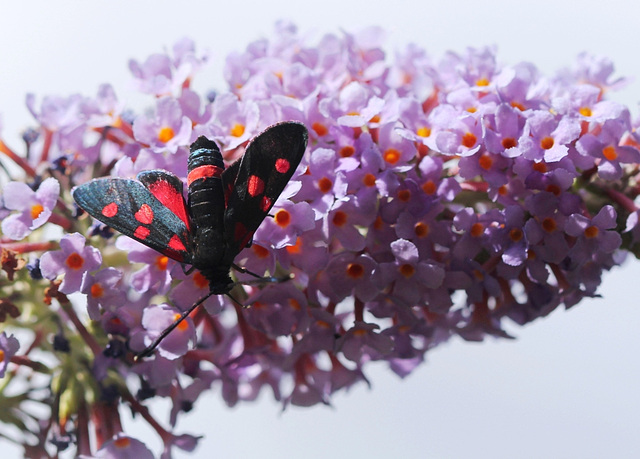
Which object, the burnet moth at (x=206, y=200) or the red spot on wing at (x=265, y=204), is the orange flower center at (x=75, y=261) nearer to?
the burnet moth at (x=206, y=200)

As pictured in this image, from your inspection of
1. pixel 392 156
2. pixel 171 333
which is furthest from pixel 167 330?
pixel 392 156

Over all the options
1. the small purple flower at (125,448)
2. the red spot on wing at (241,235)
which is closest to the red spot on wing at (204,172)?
the red spot on wing at (241,235)

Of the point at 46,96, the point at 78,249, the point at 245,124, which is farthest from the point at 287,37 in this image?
the point at 78,249

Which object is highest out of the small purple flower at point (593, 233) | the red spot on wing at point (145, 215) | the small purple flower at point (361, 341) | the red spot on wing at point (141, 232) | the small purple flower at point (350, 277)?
the red spot on wing at point (145, 215)

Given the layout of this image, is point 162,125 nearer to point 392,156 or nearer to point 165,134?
point 165,134

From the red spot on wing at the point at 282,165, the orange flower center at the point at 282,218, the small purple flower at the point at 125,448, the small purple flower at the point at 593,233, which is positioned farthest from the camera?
the small purple flower at the point at 125,448

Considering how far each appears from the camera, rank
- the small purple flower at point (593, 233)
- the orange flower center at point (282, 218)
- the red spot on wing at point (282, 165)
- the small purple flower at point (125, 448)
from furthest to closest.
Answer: the small purple flower at point (125, 448), the small purple flower at point (593, 233), the orange flower center at point (282, 218), the red spot on wing at point (282, 165)
